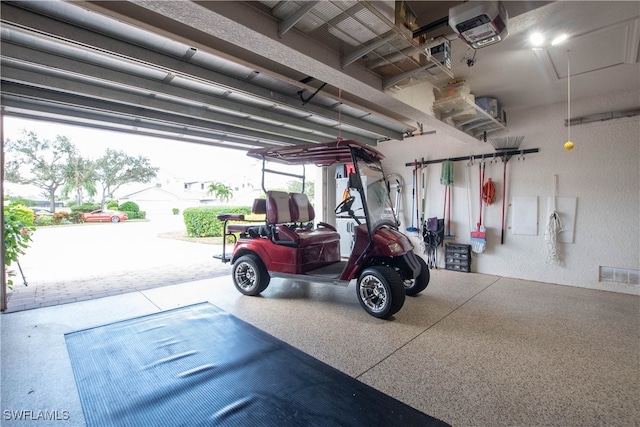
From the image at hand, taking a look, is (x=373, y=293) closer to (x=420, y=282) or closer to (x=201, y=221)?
(x=420, y=282)

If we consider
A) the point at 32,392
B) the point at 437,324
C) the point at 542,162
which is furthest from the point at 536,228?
the point at 32,392

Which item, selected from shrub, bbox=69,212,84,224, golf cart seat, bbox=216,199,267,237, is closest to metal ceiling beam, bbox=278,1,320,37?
golf cart seat, bbox=216,199,267,237

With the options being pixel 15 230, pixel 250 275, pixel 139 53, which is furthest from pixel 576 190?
pixel 15 230

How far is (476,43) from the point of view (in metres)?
2.19

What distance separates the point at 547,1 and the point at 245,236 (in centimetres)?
416

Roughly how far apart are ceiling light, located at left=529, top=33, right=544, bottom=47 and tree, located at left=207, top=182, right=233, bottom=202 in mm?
13710

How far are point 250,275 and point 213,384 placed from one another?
83.9 inches

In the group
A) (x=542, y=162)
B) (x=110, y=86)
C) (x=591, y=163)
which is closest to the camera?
(x=110, y=86)

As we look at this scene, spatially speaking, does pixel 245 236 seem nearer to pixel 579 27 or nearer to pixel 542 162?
pixel 579 27

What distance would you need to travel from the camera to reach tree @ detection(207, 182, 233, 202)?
47.2ft

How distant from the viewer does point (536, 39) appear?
264 centimetres

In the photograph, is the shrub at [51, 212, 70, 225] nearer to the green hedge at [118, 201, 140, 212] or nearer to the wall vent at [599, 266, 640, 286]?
the green hedge at [118, 201, 140, 212]

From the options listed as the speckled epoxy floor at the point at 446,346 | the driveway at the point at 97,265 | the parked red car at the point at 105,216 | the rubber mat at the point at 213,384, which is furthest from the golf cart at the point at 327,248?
the parked red car at the point at 105,216

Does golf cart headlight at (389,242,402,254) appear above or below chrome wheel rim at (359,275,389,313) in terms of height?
above
